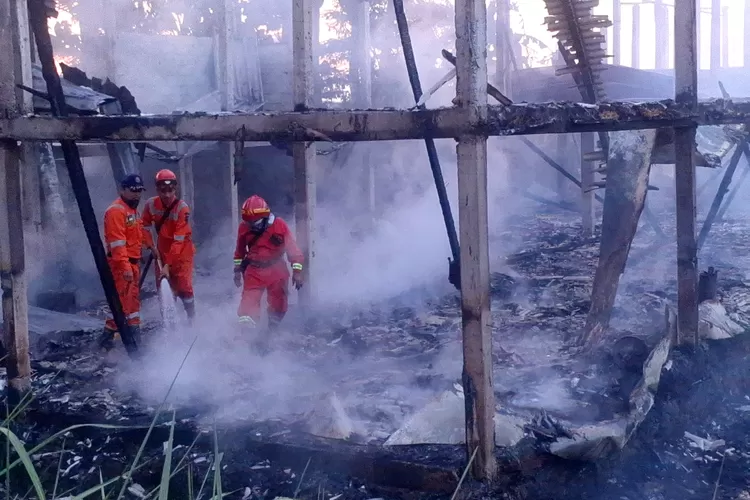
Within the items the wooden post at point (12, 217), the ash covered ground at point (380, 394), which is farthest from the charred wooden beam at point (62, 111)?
the ash covered ground at point (380, 394)

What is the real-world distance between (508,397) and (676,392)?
4.02ft

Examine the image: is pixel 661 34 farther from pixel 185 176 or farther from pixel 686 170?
pixel 686 170

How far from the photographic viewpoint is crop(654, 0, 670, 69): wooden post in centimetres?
3080

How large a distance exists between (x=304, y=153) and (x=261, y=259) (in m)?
1.25

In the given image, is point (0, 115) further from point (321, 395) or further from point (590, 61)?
point (590, 61)

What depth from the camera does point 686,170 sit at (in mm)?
5156

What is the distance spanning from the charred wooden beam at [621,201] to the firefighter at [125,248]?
4.41 m

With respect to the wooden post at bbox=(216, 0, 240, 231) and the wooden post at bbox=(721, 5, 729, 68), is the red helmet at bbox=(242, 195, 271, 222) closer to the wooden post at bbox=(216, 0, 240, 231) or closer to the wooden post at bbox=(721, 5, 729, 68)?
the wooden post at bbox=(216, 0, 240, 231)

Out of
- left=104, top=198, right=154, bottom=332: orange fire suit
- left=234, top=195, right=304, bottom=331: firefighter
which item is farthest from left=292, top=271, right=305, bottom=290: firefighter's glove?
left=104, top=198, right=154, bottom=332: orange fire suit

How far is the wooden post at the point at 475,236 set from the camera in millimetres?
3600

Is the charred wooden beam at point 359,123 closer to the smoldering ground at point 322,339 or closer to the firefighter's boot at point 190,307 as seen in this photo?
the smoldering ground at point 322,339

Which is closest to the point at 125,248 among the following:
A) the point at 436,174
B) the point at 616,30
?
the point at 436,174

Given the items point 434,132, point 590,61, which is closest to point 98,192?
point 590,61

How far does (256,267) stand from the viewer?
7336mm
